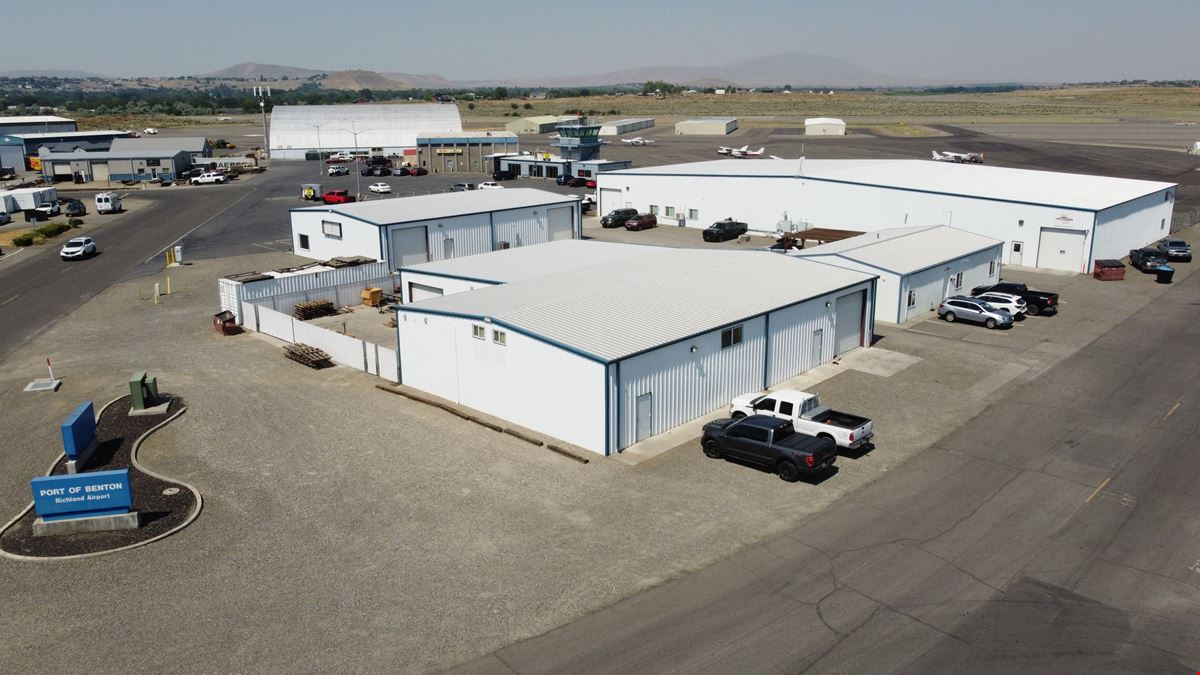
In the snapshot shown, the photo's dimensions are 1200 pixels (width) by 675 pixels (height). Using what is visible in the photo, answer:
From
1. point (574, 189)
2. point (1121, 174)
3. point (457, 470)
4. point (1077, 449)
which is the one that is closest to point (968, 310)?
point (1077, 449)

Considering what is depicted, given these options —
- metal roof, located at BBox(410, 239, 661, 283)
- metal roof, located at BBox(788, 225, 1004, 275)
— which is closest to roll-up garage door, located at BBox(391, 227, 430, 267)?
metal roof, located at BBox(410, 239, 661, 283)

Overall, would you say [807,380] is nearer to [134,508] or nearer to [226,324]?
[134,508]

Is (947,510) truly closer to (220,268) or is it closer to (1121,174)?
(220,268)

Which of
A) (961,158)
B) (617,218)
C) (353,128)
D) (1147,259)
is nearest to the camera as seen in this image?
(1147,259)

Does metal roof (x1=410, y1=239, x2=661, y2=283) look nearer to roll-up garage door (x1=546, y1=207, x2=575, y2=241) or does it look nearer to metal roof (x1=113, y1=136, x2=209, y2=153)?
roll-up garage door (x1=546, y1=207, x2=575, y2=241)

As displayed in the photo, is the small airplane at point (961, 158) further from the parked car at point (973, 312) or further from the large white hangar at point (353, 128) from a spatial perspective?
the large white hangar at point (353, 128)

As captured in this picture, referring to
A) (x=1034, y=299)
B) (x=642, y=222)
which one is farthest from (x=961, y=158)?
(x=1034, y=299)
